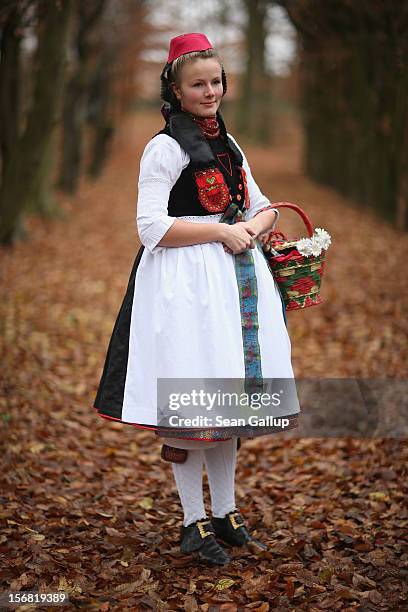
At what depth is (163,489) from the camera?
4020mm

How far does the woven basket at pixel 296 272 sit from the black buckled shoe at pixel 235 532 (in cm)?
100

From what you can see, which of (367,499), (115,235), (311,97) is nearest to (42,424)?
(367,499)

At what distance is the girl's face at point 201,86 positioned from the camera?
9.36 feet

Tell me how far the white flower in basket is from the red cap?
861 mm

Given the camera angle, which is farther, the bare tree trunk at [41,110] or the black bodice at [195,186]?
the bare tree trunk at [41,110]

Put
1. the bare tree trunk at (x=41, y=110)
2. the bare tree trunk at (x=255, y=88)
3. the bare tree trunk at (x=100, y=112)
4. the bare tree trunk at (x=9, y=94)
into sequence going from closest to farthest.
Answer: the bare tree trunk at (x=9, y=94) → the bare tree trunk at (x=41, y=110) → the bare tree trunk at (x=100, y=112) → the bare tree trunk at (x=255, y=88)

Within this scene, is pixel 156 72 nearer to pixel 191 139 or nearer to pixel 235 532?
pixel 191 139

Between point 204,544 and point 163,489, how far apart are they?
3.09 feet

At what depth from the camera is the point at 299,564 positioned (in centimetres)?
311

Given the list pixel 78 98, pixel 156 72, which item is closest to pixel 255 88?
pixel 156 72

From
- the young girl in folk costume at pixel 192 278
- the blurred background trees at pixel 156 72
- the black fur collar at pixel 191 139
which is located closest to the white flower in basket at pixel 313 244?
the young girl in folk costume at pixel 192 278

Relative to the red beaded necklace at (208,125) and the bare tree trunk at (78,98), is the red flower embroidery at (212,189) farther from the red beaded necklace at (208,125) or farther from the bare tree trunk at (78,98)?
the bare tree trunk at (78,98)

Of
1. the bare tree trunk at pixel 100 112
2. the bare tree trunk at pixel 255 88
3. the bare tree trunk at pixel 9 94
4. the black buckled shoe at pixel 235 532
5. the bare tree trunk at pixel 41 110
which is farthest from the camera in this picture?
the bare tree trunk at pixel 255 88

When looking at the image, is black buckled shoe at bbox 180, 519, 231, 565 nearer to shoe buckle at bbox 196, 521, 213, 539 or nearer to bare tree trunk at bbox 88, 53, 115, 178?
shoe buckle at bbox 196, 521, 213, 539
